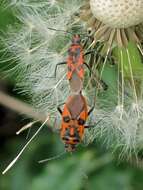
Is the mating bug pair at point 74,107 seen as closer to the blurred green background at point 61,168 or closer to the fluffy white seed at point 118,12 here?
the fluffy white seed at point 118,12

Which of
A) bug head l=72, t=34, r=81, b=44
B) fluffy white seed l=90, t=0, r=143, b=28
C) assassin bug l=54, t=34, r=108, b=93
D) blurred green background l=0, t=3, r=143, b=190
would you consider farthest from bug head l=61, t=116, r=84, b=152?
blurred green background l=0, t=3, r=143, b=190

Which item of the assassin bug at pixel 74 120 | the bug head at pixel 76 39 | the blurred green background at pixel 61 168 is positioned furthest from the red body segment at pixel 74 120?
the blurred green background at pixel 61 168

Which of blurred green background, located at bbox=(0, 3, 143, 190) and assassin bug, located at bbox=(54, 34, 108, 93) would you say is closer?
assassin bug, located at bbox=(54, 34, 108, 93)

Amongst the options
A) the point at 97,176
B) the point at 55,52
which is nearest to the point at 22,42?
the point at 55,52

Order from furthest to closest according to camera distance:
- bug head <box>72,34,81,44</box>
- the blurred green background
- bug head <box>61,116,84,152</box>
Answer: the blurred green background, bug head <box>72,34,81,44</box>, bug head <box>61,116,84,152</box>

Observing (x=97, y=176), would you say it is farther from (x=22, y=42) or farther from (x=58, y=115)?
(x=22, y=42)

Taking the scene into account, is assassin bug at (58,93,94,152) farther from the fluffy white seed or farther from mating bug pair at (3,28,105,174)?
the fluffy white seed
